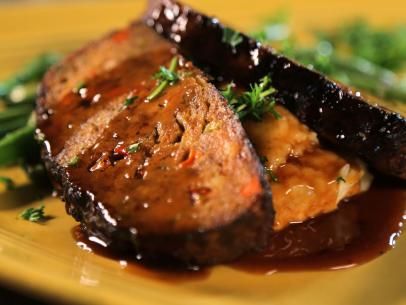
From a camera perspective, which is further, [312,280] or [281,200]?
[281,200]

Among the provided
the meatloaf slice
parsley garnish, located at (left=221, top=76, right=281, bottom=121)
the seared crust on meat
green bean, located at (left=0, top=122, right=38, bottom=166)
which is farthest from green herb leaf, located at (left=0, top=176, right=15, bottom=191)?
parsley garnish, located at (left=221, top=76, right=281, bottom=121)

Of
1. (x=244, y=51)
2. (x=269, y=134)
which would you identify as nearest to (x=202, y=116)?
(x=269, y=134)

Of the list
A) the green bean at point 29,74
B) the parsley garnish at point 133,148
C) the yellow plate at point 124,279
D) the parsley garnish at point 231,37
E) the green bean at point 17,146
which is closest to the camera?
the yellow plate at point 124,279

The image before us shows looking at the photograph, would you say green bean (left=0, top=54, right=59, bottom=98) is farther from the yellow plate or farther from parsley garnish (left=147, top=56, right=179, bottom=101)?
parsley garnish (left=147, top=56, right=179, bottom=101)

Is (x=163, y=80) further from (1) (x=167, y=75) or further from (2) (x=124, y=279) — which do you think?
(2) (x=124, y=279)

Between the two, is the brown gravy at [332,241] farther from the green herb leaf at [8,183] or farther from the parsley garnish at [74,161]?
the green herb leaf at [8,183]

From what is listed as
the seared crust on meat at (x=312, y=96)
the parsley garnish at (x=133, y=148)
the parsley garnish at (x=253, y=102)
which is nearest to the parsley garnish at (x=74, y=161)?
the parsley garnish at (x=133, y=148)

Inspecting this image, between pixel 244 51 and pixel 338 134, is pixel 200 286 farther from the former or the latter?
pixel 244 51
